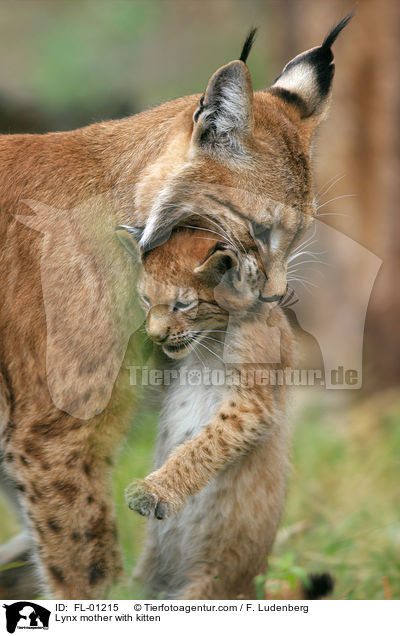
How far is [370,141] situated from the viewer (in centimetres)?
545

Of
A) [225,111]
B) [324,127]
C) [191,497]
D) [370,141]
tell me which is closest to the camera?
[225,111]

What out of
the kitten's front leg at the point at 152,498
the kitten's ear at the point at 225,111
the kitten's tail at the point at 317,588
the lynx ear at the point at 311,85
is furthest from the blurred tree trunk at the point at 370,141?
the kitten's front leg at the point at 152,498

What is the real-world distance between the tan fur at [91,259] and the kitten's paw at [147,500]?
29 cm

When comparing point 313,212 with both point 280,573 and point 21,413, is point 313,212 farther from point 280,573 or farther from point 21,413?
point 280,573

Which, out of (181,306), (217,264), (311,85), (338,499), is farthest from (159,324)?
(338,499)

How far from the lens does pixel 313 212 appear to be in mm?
2314

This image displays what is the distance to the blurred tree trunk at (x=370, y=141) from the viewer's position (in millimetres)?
5223

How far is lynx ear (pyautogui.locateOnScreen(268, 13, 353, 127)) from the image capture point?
2473mm

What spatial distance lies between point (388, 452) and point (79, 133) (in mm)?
3009

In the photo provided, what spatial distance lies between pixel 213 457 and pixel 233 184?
76 cm

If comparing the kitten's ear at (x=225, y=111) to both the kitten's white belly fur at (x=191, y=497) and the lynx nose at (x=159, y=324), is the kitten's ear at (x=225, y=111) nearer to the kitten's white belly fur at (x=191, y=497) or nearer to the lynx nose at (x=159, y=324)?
the lynx nose at (x=159, y=324)


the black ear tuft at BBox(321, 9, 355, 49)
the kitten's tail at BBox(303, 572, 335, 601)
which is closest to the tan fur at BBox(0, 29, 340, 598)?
the black ear tuft at BBox(321, 9, 355, 49)

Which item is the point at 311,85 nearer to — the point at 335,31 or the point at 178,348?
the point at 335,31
